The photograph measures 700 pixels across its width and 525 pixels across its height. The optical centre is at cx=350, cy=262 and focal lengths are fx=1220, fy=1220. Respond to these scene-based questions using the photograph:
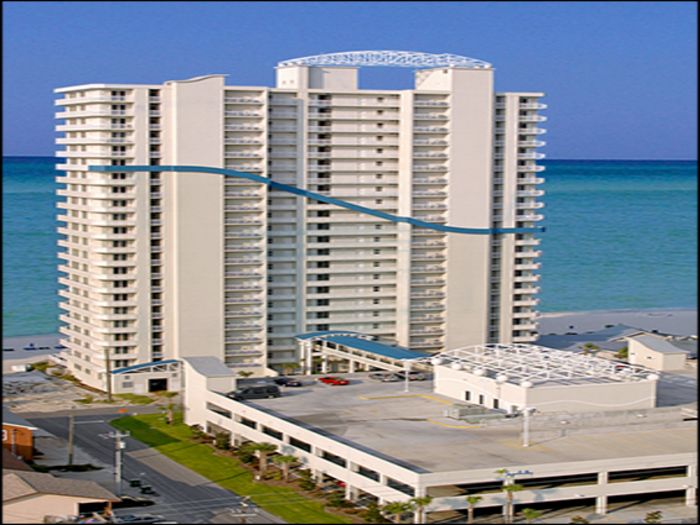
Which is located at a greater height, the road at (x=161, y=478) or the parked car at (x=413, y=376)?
the parked car at (x=413, y=376)

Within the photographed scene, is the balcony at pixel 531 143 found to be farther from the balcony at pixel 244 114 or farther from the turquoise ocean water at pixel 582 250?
the turquoise ocean water at pixel 582 250

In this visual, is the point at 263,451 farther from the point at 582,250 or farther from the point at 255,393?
the point at 582,250

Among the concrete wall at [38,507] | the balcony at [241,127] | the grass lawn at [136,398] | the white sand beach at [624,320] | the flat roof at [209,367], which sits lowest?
the white sand beach at [624,320]

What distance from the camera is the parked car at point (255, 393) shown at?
46.3 meters

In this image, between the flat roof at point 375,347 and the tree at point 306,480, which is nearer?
the tree at point 306,480

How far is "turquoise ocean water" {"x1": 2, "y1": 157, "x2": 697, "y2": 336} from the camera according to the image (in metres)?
93.0

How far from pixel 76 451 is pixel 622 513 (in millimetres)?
19306

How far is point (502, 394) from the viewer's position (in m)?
43.1

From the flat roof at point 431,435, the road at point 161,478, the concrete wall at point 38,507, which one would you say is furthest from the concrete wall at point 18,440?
the flat roof at point 431,435

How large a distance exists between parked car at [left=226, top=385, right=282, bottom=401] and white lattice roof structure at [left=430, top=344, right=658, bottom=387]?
6.39m

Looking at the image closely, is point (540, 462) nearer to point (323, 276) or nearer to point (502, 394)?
point (502, 394)

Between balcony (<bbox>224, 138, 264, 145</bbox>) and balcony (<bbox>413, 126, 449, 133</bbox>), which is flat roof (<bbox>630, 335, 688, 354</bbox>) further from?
balcony (<bbox>224, 138, 264, 145</bbox>)

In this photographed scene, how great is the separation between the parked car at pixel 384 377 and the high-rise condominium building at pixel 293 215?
285 inches

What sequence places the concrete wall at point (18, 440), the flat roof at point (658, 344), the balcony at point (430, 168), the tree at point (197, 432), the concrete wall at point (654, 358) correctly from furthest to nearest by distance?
the balcony at point (430, 168)
the flat roof at point (658, 344)
the concrete wall at point (654, 358)
the tree at point (197, 432)
the concrete wall at point (18, 440)
